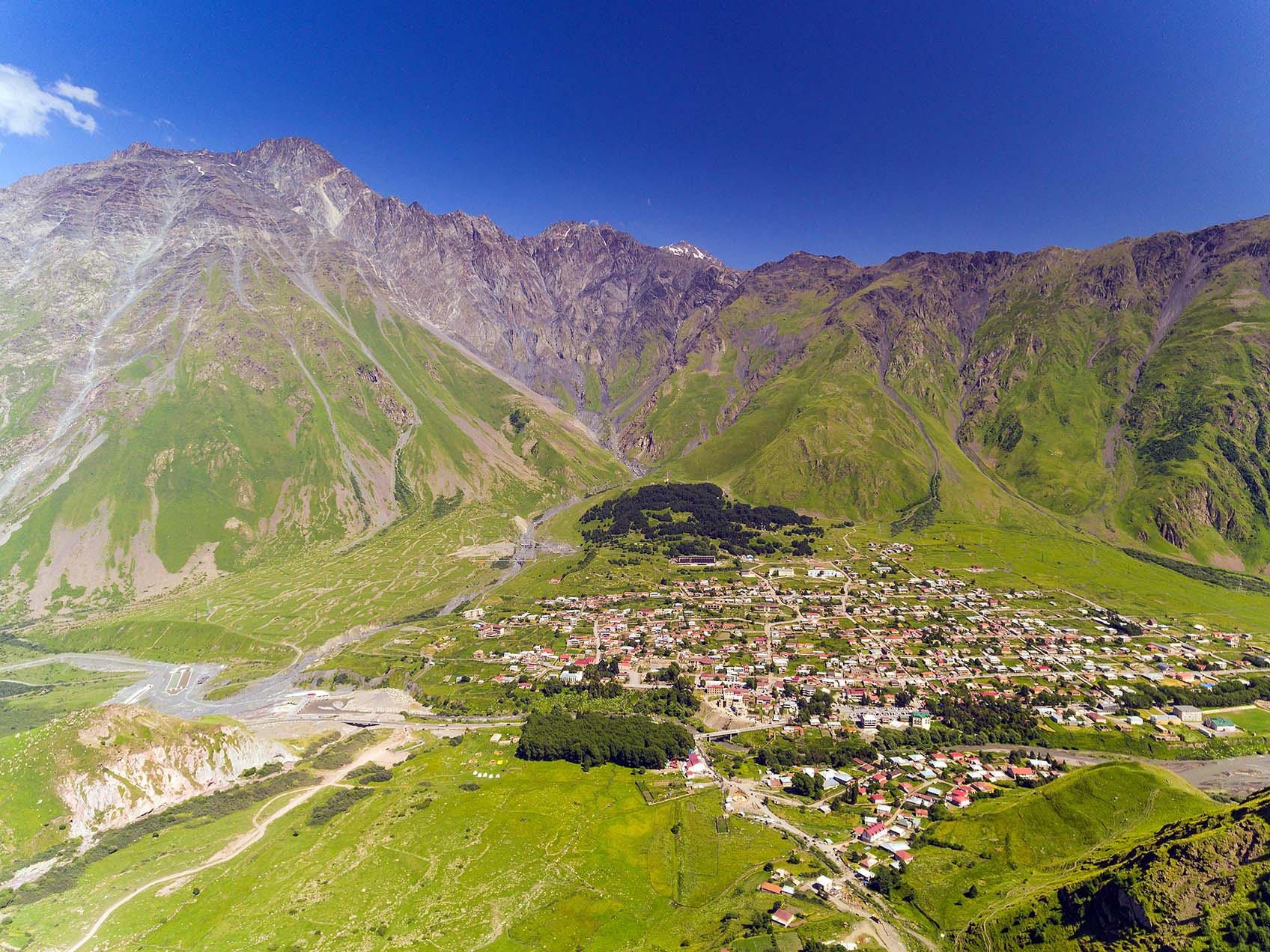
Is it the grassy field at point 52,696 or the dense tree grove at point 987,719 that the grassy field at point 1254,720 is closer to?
the dense tree grove at point 987,719

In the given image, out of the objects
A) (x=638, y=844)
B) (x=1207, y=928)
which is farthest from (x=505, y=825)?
(x=1207, y=928)

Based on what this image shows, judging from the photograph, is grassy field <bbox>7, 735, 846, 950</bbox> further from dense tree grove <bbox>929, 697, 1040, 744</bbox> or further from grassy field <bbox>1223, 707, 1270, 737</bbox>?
grassy field <bbox>1223, 707, 1270, 737</bbox>

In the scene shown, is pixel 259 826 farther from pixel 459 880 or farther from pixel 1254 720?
pixel 1254 720

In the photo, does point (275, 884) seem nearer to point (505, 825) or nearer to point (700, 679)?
point (505, 825)

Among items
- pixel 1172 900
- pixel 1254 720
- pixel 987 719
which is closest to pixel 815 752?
pixel 987 719

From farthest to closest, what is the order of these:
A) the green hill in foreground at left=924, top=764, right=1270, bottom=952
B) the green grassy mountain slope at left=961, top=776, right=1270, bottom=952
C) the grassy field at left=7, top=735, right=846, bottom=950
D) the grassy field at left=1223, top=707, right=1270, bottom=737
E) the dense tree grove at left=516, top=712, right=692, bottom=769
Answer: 1. the grassy field at left=1223, top=707, right=1270, bottom=737
2. the dense tree grove at left=516, top=712, right=692, bottom=769
3. the grassy field at left=7, top=735, right=846, bottom=950
4. the green hill in foreground at left=924, top=764, right=1270, bottom=952
5. the green grassy mountain slope at left=961, top=776, right=1270, bottom=952

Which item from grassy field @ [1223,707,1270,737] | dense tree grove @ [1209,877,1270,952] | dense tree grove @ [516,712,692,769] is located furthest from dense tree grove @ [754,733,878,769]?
grassy field @ [1223,707,1270,737]
